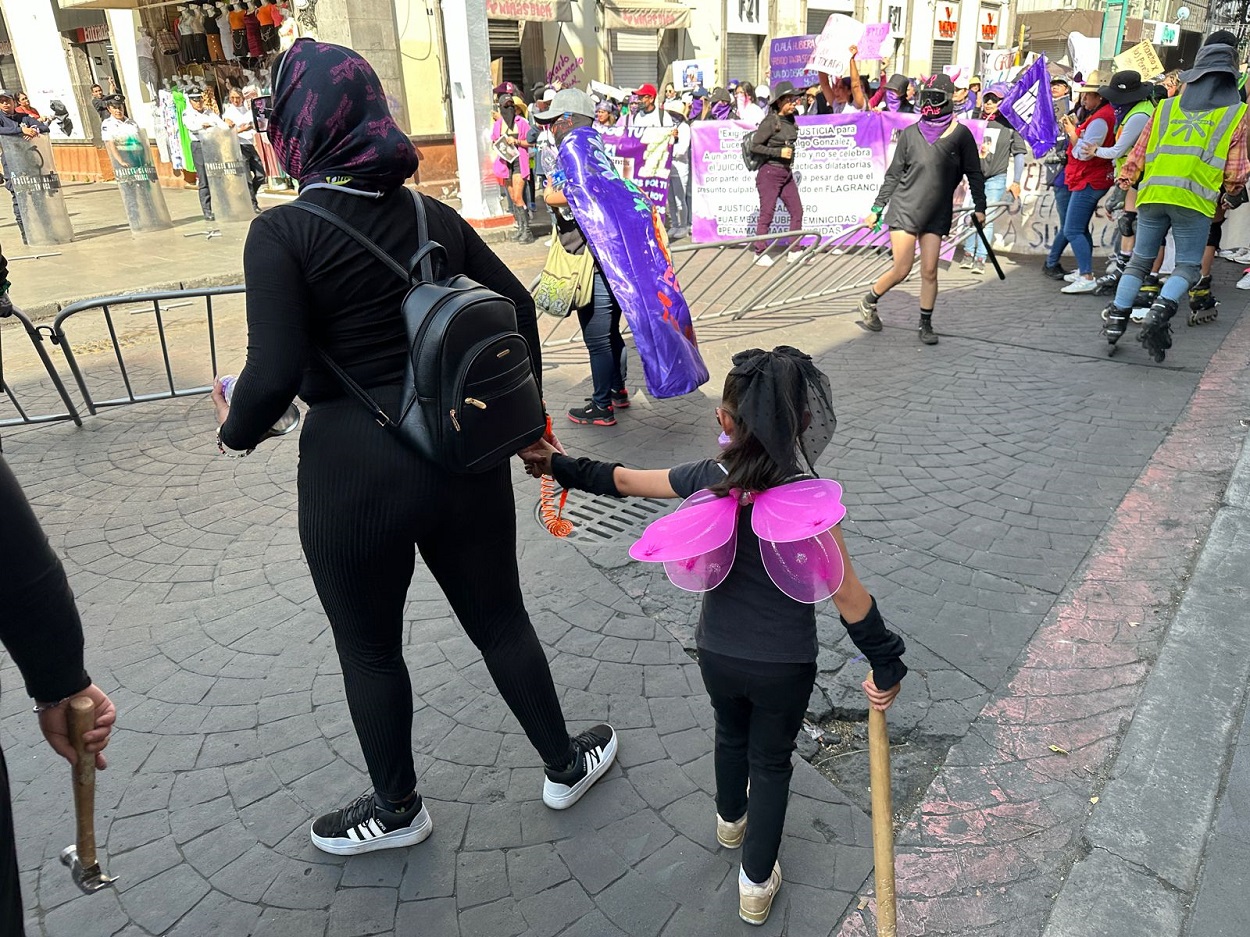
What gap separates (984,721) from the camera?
9.28ft

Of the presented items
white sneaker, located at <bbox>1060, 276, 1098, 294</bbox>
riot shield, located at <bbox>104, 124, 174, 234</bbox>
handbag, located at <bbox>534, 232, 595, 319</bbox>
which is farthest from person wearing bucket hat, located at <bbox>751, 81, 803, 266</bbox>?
riot shield, located at <bbox>104, 124, 174, 234</bbox>

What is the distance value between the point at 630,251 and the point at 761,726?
3385 millimetres

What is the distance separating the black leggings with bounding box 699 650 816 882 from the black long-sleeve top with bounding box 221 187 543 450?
3.45 feet

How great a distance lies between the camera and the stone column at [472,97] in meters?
12.0

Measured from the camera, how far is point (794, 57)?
568 inches

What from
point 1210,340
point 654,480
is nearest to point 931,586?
point 654,480

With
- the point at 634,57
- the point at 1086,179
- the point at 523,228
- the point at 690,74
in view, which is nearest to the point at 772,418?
the point at 1086,179

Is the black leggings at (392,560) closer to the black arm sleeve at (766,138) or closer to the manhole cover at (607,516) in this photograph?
the manhole cover at (607,516)

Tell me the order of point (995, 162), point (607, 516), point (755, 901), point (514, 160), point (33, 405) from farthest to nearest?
point (514, 160)
point (995, 162)
point (33, 405)
point (607, 516)
point (755, 901)

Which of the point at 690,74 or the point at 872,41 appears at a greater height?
the point at 872,41

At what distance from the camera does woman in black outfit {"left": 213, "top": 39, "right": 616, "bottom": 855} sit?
180 cm

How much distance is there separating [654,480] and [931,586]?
6.46 feet

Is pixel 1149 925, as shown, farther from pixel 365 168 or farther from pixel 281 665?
pixel 281 665

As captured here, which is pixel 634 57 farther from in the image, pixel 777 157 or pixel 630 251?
pixel 630 251
